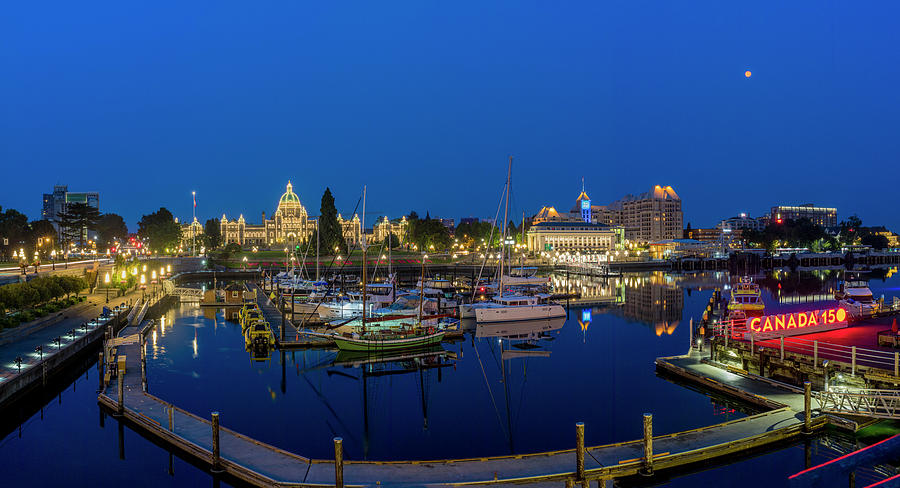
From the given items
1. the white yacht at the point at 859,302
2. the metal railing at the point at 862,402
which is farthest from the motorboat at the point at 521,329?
the metal railing at the point at 862,402

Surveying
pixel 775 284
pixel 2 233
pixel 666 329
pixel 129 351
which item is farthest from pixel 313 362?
pixel 775 284

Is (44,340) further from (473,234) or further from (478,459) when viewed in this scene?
(473,234)

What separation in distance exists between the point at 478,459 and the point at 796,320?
880 inches

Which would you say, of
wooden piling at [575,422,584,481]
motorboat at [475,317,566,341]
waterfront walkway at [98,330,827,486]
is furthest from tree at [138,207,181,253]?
wooden piling at [575,422,584,481]

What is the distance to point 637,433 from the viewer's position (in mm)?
22156

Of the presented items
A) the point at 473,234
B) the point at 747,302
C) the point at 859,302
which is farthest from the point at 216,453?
the point at 473,234

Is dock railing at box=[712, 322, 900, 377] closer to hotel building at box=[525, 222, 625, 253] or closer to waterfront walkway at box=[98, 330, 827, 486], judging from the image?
waterfront walkway at box=[98, 330, 827, 486]

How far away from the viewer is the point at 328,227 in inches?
4422

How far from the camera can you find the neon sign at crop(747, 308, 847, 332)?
28.4 meters

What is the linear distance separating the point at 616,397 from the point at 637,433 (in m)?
5.37

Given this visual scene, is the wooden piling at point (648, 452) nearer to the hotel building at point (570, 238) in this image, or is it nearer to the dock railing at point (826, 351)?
the dock railing at point (826, 351)

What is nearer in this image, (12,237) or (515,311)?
(515,311)

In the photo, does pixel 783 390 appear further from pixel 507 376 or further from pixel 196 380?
pixel 196 380

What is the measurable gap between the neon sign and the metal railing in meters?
7.80
